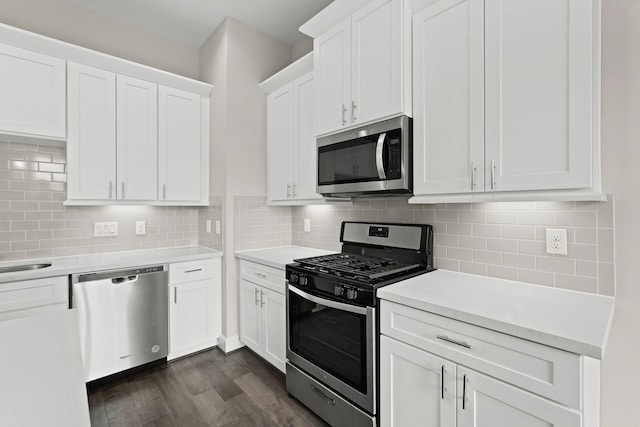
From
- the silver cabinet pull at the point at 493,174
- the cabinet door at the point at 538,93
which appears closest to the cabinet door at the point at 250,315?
the silver cabinet pull at the point at 493,174

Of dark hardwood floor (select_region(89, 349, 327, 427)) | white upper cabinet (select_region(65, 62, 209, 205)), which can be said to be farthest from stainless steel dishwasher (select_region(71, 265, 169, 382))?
white upper cabinet (select_region(65, 62, 209, 205))

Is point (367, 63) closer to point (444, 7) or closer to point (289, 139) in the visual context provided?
point (444, 7)

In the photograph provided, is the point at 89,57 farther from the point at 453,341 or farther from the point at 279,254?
the point at 453,341

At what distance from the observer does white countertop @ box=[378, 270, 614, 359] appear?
102 centimetres

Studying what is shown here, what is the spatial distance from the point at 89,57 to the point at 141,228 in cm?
150

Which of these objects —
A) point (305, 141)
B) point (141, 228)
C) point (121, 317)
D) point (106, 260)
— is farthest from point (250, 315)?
point (305, 141)

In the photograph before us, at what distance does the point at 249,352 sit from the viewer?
2.88 meters

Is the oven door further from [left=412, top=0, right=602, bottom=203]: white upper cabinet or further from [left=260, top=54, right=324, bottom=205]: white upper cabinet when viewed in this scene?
[left=260, top=54, right=324, bottom=205]: white upper cabinet

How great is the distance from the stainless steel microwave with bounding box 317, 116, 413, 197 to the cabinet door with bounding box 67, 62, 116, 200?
181cm

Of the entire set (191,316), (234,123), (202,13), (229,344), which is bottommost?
(229,344)

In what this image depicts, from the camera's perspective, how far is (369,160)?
75.8 inches

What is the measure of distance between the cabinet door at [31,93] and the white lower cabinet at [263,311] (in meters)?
1.85

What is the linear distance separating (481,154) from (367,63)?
93cm

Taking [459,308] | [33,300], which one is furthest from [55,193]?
[459,308]
